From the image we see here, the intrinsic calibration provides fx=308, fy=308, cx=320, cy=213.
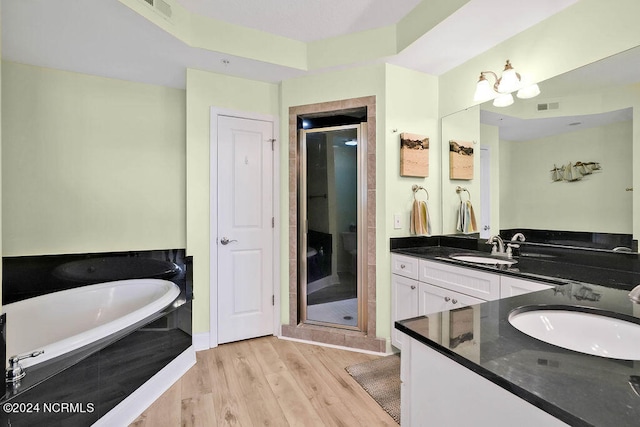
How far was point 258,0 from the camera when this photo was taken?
215 cm

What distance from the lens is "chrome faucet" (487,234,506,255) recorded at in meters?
2.22

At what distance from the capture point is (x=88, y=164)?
9.02 ft

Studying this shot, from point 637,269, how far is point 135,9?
10.4ft

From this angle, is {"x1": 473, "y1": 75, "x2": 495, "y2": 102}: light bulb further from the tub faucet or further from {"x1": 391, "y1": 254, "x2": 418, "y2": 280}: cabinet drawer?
the tub faucet

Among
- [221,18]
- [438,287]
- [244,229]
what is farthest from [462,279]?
[221,18]

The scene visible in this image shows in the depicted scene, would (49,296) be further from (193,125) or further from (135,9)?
(135,9)

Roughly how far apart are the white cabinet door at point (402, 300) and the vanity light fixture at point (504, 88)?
146 cm

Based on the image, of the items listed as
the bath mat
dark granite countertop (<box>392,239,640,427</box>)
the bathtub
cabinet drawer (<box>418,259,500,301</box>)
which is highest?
dark granite countertop (<box>392,239,640,427</box>)

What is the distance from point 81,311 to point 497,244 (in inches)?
125

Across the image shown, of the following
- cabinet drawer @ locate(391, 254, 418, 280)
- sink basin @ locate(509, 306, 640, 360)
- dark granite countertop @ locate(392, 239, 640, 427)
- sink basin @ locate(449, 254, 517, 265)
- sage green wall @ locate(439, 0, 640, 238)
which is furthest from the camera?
cabinet drawer @ locate(391, 254, 418, 280)

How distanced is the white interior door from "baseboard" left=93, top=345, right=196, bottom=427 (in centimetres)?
44

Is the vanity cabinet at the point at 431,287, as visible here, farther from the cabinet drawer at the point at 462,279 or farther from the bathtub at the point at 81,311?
the bathtub at the point at 81,311

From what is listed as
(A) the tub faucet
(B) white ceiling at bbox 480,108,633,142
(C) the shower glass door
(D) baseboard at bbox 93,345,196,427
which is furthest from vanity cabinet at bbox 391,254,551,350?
A: (A) the tub faucet

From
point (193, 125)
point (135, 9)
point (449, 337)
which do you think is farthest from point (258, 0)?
point (449, 337)
